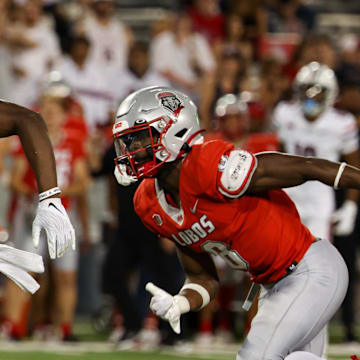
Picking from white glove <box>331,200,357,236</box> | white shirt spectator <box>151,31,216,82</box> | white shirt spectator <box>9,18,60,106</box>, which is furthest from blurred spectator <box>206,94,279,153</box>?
white shirt spectator <box>151,31,216,82</box>

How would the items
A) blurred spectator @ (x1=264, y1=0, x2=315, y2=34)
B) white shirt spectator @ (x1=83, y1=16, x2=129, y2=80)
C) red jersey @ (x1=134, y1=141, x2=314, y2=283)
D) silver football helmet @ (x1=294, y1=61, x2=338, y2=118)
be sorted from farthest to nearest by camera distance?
1. blurred spectator @ (x1=264, y1=0, x2=315, y2=34)
2. white shirt spectator @ (x1=83, y1=16, x2=129, y2=80)
3. silver football helmet @ (x1=294, y1=61, x2=338, y2=118)
4. red jersey @ (x1=134, y1=141, x2=314, y2=283)

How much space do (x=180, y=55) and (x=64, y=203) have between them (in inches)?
129

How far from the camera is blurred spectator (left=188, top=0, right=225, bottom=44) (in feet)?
34.9

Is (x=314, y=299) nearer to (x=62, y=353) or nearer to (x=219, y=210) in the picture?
(x=219, y=210)

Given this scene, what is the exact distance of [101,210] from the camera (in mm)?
9109

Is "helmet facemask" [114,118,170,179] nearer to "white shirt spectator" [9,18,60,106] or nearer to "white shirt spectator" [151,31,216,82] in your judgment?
"white shirt spectator" [9,18,60,106]

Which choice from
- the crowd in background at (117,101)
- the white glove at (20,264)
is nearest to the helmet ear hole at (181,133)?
the white glove at (20,264)

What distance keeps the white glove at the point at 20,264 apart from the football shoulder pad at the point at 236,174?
81 centimetres

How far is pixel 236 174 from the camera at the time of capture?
3.85 meters

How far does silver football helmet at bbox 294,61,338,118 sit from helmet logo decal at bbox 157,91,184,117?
2896 mm

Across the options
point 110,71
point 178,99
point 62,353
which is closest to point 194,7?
point 110,71

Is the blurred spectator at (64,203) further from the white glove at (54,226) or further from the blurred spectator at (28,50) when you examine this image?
the white glove at (54,226)

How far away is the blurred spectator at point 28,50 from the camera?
8.98 metres

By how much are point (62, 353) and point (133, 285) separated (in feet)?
6.68
